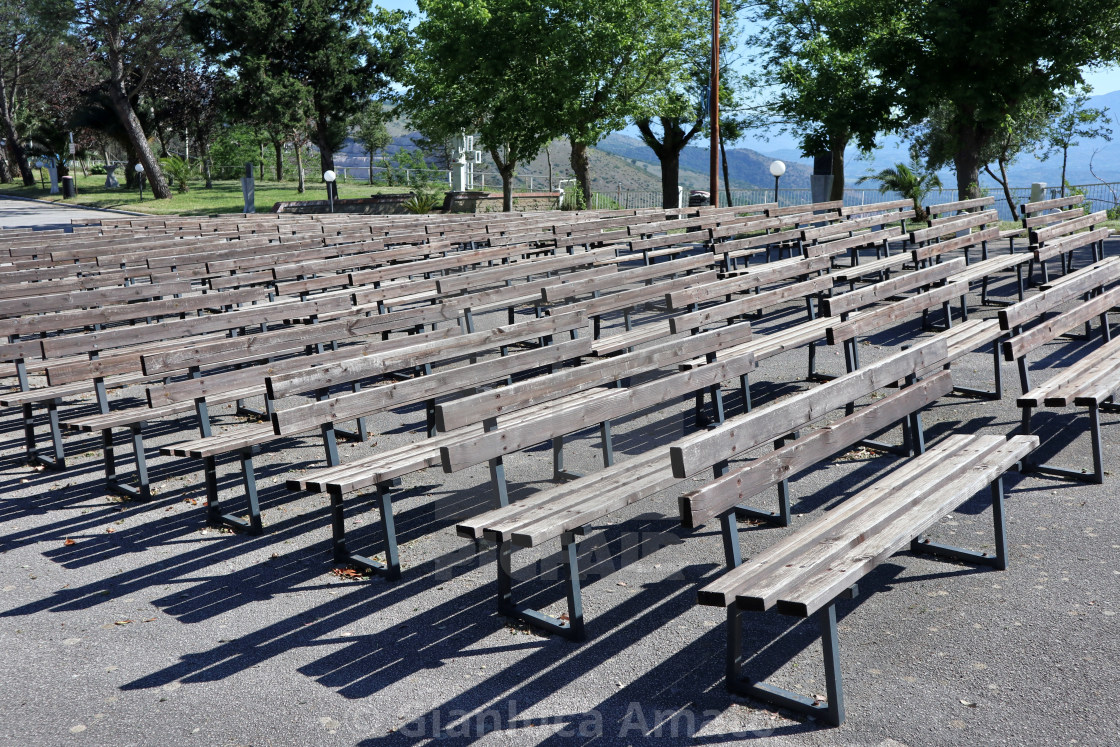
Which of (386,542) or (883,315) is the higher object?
(883,315)

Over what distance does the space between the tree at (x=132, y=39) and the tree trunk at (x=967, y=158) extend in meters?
31.1

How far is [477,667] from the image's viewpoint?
364 centimetres

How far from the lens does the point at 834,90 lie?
24.0 meters

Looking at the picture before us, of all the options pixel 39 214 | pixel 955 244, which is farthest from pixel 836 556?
pixel 39 214

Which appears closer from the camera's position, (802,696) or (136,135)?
(802,696)

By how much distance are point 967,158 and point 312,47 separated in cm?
Result: 3050

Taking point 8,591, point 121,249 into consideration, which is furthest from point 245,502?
point 121,249

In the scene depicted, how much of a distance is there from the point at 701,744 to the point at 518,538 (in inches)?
37.6

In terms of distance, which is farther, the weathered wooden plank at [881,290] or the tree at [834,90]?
the tree at [834,90]

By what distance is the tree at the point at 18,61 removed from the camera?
48.7 m

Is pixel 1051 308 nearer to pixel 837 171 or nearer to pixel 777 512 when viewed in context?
pixel 777 512

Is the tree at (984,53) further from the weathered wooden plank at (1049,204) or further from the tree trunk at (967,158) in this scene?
the weathered wooden plank at (1049,204)

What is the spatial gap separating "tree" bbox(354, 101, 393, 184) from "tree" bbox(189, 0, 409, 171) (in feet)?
5.22

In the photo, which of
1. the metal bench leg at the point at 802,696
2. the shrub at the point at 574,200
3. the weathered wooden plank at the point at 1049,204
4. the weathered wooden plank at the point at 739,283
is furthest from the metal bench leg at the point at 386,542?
the shrub at the point at 574,200
